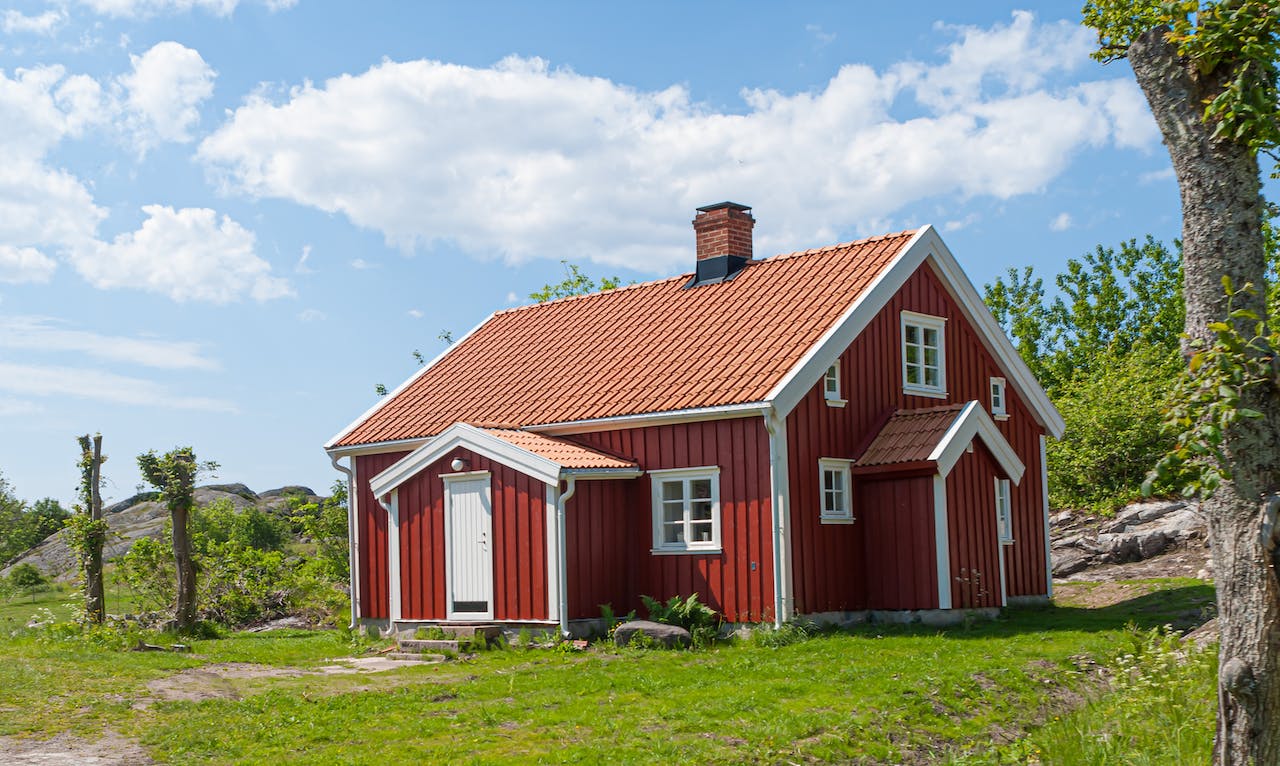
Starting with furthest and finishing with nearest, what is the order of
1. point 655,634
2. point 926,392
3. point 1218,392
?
point 926,392, point 655,634, point 1218,392

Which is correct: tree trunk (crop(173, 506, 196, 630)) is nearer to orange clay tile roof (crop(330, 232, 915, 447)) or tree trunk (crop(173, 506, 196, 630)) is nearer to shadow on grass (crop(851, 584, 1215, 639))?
orange clay tile roof (crop(330, 232, 915, 447))

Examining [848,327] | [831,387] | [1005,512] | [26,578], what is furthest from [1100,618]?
[26,578]

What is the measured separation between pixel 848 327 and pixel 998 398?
5.19 metres

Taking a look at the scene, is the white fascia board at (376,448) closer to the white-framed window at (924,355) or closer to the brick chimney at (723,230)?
the brick chimney at (723,230)

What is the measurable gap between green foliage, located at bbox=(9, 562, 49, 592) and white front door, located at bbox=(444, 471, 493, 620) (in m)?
22.9

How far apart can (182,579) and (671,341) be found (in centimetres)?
943

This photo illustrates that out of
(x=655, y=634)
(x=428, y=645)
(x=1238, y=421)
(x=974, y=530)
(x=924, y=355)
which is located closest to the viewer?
(x=1238, y=421)

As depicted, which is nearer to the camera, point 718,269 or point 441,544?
point 441,544

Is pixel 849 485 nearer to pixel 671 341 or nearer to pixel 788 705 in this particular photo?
pixel 671 341

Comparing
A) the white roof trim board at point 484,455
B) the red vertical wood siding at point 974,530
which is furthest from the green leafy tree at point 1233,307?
the white roof trim board at point 484,455

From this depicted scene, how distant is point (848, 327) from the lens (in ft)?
63.8

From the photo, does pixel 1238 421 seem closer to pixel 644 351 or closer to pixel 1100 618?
pixel 1100 618

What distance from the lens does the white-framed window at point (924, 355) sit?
21.2 m

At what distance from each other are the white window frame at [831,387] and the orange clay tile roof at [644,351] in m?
0.68
